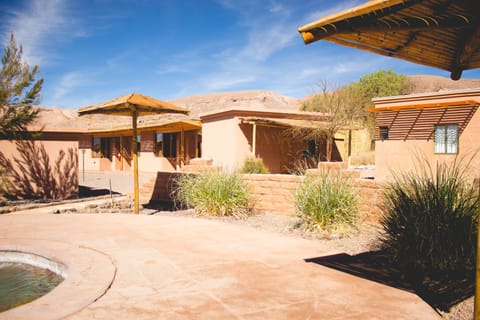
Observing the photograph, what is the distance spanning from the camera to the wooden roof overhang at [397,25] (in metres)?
2.32

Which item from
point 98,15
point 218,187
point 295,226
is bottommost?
point 295,226

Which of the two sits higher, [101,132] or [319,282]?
[101,132]

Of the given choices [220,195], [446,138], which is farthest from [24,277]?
[446,138]

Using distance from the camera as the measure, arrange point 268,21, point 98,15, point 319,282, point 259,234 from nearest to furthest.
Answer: point 319,282
point 259,234
point 98,15
point 268,21

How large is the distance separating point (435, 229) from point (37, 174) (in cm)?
1039

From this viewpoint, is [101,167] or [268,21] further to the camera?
[101,167]

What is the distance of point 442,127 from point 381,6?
1389 cm

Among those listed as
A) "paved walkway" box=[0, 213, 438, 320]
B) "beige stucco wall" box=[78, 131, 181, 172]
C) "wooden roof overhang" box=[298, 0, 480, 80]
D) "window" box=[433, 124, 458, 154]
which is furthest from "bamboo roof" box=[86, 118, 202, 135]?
"wooden roof overhang" box=[298, 0, 480, 80]

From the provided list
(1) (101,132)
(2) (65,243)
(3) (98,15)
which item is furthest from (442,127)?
(1) (101,132)

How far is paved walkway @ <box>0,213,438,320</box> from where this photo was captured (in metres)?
2.55

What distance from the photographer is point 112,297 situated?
2766 mm

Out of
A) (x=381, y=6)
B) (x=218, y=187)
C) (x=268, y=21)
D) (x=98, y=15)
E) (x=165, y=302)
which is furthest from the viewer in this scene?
(x=268, y=21)

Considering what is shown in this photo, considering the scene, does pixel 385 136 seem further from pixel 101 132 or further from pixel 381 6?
pixel 101 132

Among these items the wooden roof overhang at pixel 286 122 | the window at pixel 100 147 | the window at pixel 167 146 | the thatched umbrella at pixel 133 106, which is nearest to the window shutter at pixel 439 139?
the wooden roof overhang at pixel 286 122
